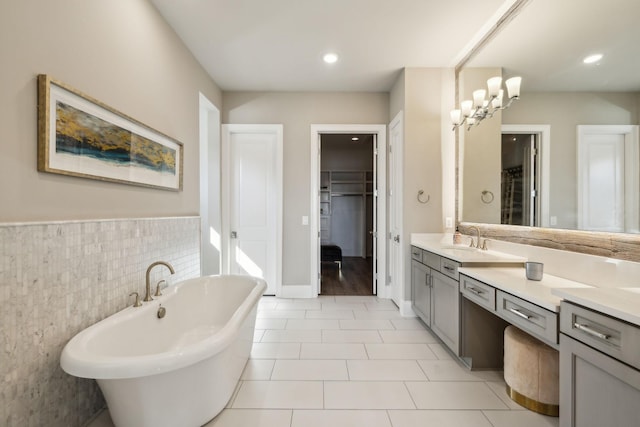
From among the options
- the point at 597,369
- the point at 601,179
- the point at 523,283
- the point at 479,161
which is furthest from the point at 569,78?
the point at 597,369

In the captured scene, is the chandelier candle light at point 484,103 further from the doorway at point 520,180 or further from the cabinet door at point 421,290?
the cabinet door at point 421,290

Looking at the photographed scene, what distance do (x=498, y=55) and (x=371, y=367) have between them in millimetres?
2958

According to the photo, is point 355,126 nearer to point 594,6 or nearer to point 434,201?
point 434,201

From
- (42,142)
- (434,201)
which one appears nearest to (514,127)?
(434,201)

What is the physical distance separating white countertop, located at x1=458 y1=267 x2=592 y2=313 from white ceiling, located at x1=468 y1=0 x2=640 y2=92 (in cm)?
114

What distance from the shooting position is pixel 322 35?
8.57 feet

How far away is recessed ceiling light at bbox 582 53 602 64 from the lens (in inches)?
66.1

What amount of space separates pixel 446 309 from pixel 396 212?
4.63 ft

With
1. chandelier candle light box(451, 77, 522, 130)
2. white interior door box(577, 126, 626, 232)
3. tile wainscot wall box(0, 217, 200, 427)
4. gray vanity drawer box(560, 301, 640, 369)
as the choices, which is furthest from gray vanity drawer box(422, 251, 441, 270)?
tile wainscot wall box(0, 217, 200, 427)

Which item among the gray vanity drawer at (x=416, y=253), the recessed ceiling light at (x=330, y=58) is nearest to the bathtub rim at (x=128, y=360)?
the gray vanity drawer at (x=416, y=253)

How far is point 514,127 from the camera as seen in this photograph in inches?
93.5

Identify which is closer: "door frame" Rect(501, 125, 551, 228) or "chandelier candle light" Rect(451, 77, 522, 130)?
"door frame" Rect(501, 125, 551, 228)

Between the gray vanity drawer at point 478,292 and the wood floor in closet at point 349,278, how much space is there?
215cm

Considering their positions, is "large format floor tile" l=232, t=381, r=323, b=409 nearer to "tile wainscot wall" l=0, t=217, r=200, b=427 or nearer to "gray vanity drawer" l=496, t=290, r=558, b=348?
"tile wainscot wall" l=0, t=217, r=200, b=427
